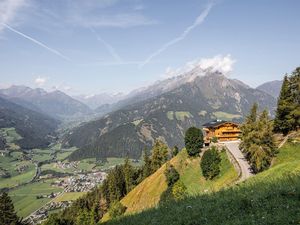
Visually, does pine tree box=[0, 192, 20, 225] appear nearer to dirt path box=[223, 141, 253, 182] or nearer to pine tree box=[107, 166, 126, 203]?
pine tree box=[107, 166, 126, 203]

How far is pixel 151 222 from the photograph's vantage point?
20.6 meters

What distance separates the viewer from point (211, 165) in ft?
252

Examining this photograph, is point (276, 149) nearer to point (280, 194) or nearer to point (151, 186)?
point (151, 186)

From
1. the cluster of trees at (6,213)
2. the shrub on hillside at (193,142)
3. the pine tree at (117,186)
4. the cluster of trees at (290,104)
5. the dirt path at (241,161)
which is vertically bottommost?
the pine tree at (117,186)

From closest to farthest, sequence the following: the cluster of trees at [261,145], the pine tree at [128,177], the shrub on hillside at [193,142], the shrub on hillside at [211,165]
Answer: the cluster of trees at [261,145], the shrub on hillside at [211,165], the shrub on hillside at [193,142], the pine tree at [128,177]

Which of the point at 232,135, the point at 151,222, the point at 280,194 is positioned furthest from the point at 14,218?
the point at 280,194

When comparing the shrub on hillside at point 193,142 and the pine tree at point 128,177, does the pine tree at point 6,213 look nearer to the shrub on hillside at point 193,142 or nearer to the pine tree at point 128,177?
the pine tree at point 128,177

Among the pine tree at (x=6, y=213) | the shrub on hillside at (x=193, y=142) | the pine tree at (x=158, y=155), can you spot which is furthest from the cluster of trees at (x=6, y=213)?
the shrub on hillside at (x=193, y=142)

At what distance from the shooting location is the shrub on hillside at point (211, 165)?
75688mm

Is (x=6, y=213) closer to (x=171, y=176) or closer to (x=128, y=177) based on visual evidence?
(x=128, y=177)

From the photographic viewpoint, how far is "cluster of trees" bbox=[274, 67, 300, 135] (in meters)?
69.8

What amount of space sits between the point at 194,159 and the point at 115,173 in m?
51.7

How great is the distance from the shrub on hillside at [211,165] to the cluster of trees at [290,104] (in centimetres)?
1606

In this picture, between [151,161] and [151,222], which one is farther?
[151,161]
